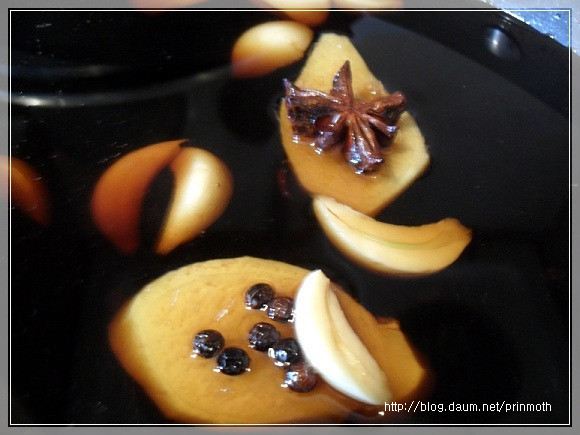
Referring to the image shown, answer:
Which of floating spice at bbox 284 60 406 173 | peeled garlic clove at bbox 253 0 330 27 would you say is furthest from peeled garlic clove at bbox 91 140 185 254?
peeled garlic clove at bbox 253 0 330 27

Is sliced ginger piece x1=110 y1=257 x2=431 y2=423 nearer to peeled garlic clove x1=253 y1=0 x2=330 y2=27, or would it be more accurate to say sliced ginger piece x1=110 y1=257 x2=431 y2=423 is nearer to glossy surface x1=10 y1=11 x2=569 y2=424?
glossy surface x1=10 y1=11 x2=569 y2=424

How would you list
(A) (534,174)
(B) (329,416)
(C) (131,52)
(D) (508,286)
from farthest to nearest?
1. (C) (131,52)
2. (A) (534,174)
3. (D) (508,286)
4. (B) (329,416)

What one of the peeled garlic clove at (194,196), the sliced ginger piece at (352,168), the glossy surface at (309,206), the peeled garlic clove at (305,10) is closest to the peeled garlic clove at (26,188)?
the glossy surface at (309,206)

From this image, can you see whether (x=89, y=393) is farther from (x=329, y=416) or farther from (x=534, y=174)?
(x=534, y=174)

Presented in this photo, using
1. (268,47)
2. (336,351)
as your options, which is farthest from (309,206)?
(268,47)

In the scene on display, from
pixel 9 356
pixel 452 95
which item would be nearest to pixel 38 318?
pixel 9 356

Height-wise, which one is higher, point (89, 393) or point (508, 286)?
point (508, 286)
